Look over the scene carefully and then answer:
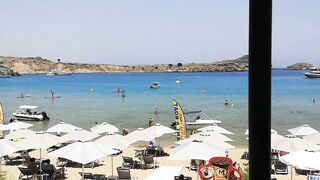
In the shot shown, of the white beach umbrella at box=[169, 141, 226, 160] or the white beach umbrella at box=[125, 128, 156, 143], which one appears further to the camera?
the white beach umbrella at box=[125, 128, 156, 143]

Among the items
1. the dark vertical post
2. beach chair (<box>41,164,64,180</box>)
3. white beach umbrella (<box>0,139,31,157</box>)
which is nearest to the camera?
the dark vertical post

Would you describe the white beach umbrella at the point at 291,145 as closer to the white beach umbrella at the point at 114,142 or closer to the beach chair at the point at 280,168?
the beach chair at the point at 280,168

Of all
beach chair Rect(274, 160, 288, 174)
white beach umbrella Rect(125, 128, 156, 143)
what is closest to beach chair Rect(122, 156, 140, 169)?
white beach umbrella Rect(125, 128, 156, 143)

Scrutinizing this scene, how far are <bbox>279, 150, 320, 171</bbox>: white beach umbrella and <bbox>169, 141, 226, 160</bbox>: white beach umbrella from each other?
221cm

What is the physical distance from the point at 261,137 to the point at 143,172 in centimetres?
1389

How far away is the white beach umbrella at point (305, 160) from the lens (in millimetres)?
9767

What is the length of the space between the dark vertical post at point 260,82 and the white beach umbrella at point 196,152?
10.4m

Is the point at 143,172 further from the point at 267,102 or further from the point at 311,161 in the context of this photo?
the point at 267,102

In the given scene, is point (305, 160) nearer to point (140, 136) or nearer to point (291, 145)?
point (291, 145)

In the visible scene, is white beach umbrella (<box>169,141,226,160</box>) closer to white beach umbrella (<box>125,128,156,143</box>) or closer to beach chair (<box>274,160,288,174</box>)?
beach chair (<box>274,160,288,174</box>)

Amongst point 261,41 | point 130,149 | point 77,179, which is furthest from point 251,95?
point 130,149

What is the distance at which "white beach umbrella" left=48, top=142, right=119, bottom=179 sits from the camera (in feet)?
38.4

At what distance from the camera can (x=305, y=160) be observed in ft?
32.6

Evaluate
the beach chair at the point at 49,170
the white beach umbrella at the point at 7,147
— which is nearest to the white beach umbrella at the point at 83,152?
the beach chair at the point at 49,170
